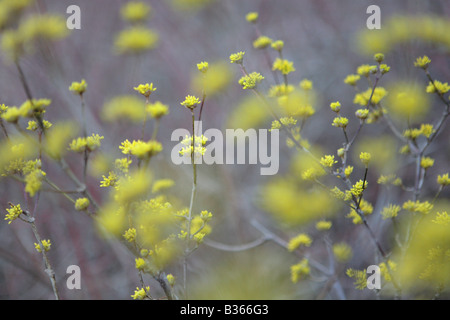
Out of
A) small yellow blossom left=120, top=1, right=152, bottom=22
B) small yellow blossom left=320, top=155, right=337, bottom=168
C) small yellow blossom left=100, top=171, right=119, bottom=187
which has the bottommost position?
small yellow blossom left=100, top=171, right=119, bottom=187

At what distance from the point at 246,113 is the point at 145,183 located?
1.07 metres

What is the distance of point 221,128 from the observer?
1.86 m

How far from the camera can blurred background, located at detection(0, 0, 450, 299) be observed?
1.28 meters

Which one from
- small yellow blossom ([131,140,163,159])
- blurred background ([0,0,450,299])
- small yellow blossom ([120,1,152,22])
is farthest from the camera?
small yellow blossom ([120,1,152,22])

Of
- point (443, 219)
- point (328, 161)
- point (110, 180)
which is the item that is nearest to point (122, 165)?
point (110, 180)

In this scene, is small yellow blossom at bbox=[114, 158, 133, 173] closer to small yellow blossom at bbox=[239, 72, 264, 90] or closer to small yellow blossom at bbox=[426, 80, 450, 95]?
small yellow blossom at bbox=[239, 72, 264, 90]

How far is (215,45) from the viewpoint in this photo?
6.71 ft

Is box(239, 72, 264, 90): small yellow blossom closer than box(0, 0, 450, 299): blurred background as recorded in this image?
Yes

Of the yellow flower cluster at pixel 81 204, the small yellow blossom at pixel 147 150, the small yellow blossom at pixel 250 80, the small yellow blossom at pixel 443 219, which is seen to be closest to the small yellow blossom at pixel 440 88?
the small yellow blossom at pixel 443 219

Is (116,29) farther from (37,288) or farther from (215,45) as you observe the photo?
(37,288)

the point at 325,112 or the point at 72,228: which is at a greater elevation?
the point at 325,112

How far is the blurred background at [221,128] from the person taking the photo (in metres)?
1.28

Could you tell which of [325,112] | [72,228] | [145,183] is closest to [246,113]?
[325,112]

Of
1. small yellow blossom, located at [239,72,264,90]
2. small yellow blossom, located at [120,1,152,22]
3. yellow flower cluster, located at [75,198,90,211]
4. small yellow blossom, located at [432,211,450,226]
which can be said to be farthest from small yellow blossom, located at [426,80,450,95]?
small yellow blossom, located at [120,1,152,22]
